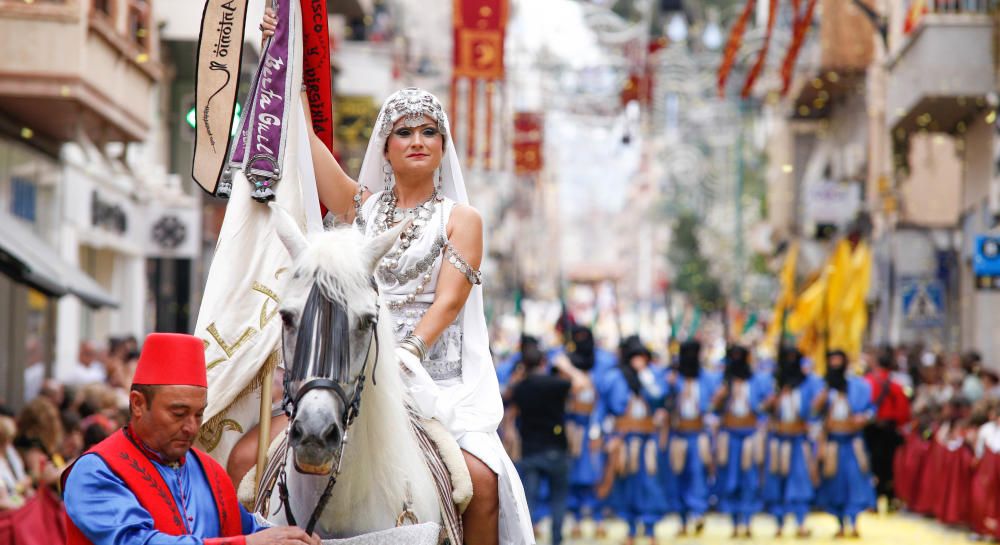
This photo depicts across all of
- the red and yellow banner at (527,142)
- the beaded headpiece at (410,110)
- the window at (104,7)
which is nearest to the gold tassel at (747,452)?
the window at (104,7)

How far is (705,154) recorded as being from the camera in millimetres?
67688

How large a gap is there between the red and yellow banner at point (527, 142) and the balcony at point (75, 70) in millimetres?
21274

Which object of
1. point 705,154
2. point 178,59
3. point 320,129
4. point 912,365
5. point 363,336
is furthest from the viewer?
point 705,154

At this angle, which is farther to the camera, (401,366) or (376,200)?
(376,200)

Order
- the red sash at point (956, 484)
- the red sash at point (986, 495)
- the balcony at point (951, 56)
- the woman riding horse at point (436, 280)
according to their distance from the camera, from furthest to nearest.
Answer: the balcony at point (951, 56) → the red sash at point (956, 484) → the red sash at point (986, 495) → the woman riding horse at point (436, 280)

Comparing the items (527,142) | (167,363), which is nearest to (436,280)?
(167,363)

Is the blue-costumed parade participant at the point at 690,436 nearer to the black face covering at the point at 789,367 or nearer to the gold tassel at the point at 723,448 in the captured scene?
the gold tassel at the point at 723,448

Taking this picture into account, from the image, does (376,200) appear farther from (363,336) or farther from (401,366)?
(363,336)

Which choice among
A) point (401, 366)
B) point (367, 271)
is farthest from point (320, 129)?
point (367, 271)

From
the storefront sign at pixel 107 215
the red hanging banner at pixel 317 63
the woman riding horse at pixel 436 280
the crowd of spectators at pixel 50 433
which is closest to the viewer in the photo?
the woman riding horse at pixel 436 280

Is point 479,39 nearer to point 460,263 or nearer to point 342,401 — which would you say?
point 460,263

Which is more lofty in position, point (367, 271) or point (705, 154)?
point (705, 154)

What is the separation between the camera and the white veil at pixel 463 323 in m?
6.11

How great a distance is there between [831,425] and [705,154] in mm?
48782
